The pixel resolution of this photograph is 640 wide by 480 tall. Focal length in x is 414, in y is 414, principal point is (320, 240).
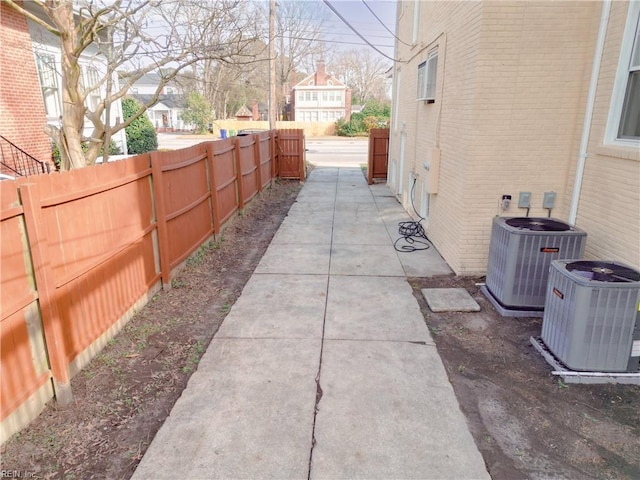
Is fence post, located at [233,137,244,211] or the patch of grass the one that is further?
fence post, located at [233,137,244,211]

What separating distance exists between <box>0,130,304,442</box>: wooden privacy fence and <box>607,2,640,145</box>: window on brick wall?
5170 millimetres

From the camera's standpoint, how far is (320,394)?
10.9 feet

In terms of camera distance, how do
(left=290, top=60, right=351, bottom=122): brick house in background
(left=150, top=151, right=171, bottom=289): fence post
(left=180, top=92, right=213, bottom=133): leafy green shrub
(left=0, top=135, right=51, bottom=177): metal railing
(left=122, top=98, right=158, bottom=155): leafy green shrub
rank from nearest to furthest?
(left=150, top=151, right=171, bottom=289): fence post → (left=0, top=135, right=51, bottom=177): metal railing → (left=122, top=98, right=158, bottom=155): leafy green shrub → (left=180, top=92, right=213, bottom=133): leafy green shrub → (left=290, top=60, right=351, bottom=122): brick house in background

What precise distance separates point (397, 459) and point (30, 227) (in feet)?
9.52

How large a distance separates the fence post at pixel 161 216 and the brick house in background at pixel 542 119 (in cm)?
392

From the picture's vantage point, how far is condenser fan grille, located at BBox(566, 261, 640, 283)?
3500 mm

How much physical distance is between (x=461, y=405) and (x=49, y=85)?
12.8 metres

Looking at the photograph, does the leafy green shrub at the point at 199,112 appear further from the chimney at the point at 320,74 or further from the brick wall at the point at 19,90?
the brick wall at the point at 19,90

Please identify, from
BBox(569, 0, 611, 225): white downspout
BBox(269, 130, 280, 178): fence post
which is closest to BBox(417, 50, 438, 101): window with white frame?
BBox(569, 0, 611, 225): white downspout

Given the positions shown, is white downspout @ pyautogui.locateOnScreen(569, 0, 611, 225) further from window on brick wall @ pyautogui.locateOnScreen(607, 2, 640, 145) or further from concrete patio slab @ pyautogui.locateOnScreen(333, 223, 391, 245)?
concrete patio slab @ pyautogui.locateOnScreen(333, 223, 391, 245)

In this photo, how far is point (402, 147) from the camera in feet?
36.9

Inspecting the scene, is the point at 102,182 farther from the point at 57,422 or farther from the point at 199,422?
the point at 199,422

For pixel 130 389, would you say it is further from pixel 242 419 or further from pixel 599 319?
pixel 599 319

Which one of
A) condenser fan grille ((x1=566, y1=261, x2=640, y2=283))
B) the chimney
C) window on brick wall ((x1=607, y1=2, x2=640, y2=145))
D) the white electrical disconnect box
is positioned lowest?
condenser fan grille ((x1=566, y1=261, x2=640, y2=283))
